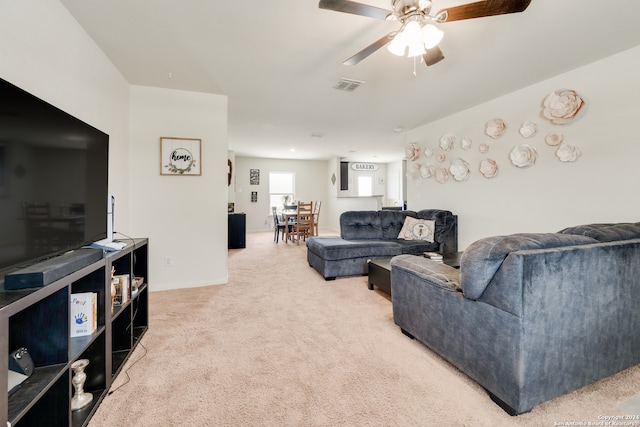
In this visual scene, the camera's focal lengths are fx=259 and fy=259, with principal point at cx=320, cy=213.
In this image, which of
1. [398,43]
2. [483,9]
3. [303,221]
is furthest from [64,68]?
[303,221]

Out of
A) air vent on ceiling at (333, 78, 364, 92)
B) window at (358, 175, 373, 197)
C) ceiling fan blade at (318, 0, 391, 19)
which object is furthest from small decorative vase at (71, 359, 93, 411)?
window at (358, 175, 373, 197)

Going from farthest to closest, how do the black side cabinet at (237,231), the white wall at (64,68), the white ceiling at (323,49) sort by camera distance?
the black side cabinet at (237,231) < the white ceiling at (323,49) < the white wall at (64,68)

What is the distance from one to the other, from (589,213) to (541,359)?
2.27 m

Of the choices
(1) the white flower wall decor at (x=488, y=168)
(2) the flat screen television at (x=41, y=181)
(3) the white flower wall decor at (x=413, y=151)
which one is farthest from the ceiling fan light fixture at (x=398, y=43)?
(3) the white flower wall decor at (x=413, y=151)

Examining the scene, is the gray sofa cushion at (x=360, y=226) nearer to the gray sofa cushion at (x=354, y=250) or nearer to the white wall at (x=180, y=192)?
the gray sofa cushion at (x=354, y=250)

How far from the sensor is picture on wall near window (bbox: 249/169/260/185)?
26.9ft

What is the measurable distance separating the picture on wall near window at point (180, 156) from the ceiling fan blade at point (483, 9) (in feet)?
9.11

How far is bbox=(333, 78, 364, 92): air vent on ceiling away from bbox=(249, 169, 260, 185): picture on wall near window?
5604 mm

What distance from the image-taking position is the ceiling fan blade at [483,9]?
1.41 meters

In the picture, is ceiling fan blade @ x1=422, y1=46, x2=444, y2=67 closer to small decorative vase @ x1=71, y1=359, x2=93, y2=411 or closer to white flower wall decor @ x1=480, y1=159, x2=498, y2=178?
white flower wall decor @ x1=480, y1=159, x2=498, y2=178

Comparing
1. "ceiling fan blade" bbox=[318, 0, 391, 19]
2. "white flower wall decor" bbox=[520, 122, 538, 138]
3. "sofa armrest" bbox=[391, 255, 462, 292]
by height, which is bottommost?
"sofa armrest" bbox=[391, 255, 462, 292]

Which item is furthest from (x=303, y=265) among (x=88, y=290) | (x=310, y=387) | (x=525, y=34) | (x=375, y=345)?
(x=525, y=34)

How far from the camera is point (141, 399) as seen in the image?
138 cm

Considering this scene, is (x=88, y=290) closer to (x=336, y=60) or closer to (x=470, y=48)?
(x=336, y=60)
